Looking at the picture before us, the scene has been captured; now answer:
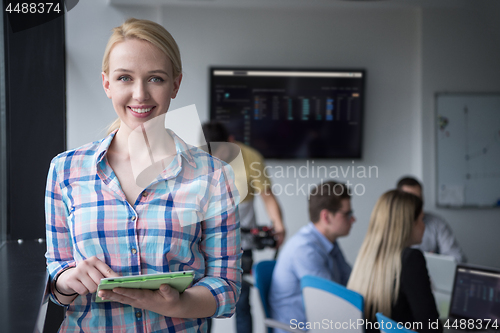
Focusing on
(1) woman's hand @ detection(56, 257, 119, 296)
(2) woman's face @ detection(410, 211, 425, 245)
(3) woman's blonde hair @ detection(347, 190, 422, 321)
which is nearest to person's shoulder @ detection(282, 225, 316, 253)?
(3) woman's blonde hair @ detection(347, 190, 422, 321)

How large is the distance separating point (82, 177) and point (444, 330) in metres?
1.23

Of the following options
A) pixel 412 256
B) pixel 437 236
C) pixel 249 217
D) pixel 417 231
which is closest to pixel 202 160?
pixel 412 256

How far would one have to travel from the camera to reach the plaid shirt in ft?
2.17

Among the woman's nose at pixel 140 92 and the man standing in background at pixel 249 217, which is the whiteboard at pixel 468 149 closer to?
the man standing in background at pixel 249 217

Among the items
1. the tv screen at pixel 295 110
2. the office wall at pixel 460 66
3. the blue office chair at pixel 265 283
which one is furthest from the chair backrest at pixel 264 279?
the office wall at pixel 460 66

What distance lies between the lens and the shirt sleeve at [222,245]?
692mm

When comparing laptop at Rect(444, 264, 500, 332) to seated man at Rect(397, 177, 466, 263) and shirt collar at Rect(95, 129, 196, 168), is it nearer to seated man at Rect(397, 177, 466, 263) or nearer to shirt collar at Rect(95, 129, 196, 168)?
seated man at Rect(397, 177, 466, 263)

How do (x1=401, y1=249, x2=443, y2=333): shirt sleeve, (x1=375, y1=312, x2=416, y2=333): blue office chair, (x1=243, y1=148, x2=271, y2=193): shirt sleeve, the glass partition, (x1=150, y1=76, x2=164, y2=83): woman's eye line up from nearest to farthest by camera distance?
(x1=150, y1=76, x2=164, y2=83): woman's eye < the glass partition < (x1=375, y1=312, x2=416, y2=333): blue office chair < (x1=401, y1=249, x2=443, y2=333): shirt sleeve < (x1=243, y1=148, x2=271, y2=193): shirt sleeve

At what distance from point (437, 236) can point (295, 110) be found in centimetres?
111

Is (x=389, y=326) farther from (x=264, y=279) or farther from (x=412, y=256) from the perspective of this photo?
(x=264, y=279)

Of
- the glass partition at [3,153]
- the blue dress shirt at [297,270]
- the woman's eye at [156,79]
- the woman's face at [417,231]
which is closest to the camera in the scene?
the woman's eye at [156,79]

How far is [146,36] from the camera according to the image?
672mm

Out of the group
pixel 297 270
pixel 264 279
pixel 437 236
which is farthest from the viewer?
pixel 437 236

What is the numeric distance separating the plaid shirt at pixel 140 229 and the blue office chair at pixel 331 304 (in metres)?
0.68
